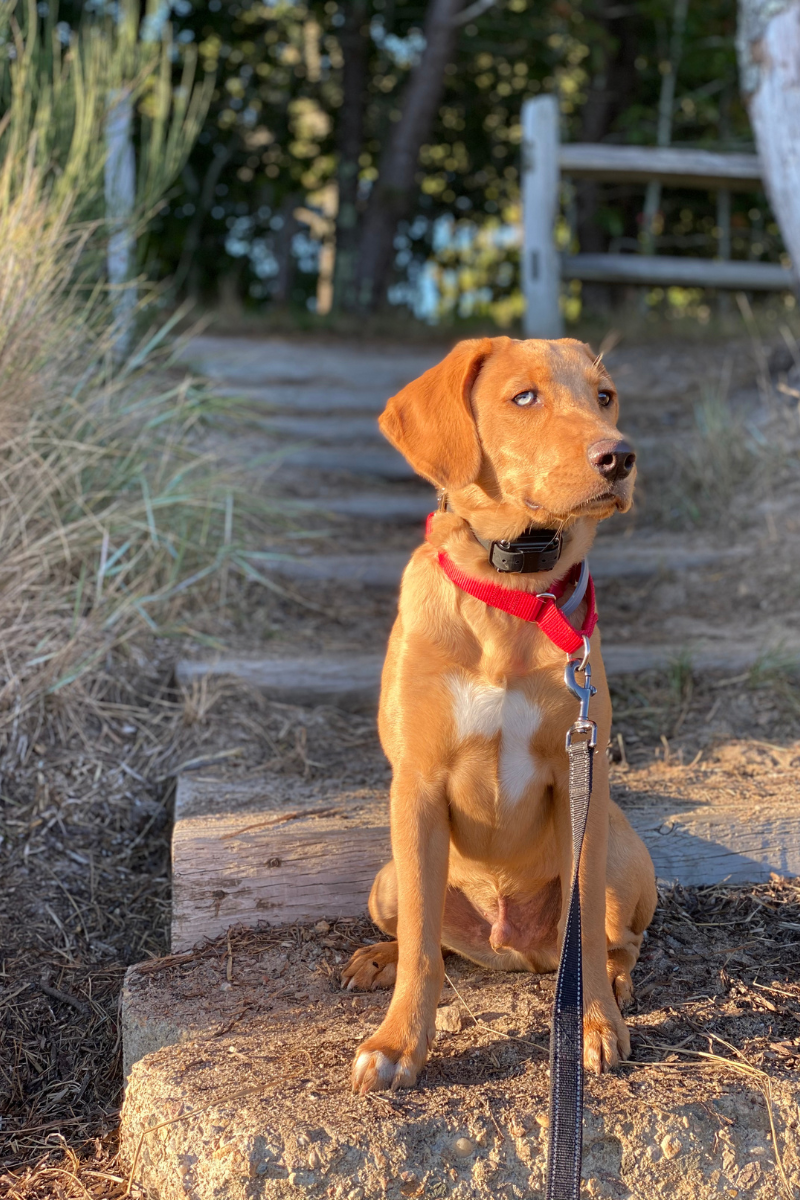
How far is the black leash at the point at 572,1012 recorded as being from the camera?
1635 millimetres

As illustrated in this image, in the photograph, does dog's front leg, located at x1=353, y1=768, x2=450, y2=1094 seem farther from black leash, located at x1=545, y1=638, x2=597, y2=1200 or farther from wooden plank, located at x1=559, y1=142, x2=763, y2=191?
wooden plank, located at x1=559, y1=142, x2=763, y2=191

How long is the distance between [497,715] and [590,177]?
6.09 m

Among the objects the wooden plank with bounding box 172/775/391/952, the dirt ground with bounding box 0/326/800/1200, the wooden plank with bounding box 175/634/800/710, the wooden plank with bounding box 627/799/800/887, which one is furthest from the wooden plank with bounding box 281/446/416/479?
the wooden plank with bounding box 627/799/800/887

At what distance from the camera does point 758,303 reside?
941cm

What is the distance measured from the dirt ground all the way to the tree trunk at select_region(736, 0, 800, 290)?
1572mm

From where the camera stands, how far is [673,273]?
282 inches

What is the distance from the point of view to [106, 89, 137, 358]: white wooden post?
14.9 ft

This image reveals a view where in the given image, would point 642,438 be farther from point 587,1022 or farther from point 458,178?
point 458,178

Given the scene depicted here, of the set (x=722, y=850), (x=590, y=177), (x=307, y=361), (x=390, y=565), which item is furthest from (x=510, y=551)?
(x=590, y=177)

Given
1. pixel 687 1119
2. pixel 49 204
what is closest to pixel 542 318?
pixel 49 204

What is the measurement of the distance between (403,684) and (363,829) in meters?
0.71

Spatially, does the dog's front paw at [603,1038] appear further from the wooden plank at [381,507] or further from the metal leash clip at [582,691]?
the wooden plank at [381,507]

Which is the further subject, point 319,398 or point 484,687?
point 319,398

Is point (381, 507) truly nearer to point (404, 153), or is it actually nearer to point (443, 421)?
point (443, 421)
